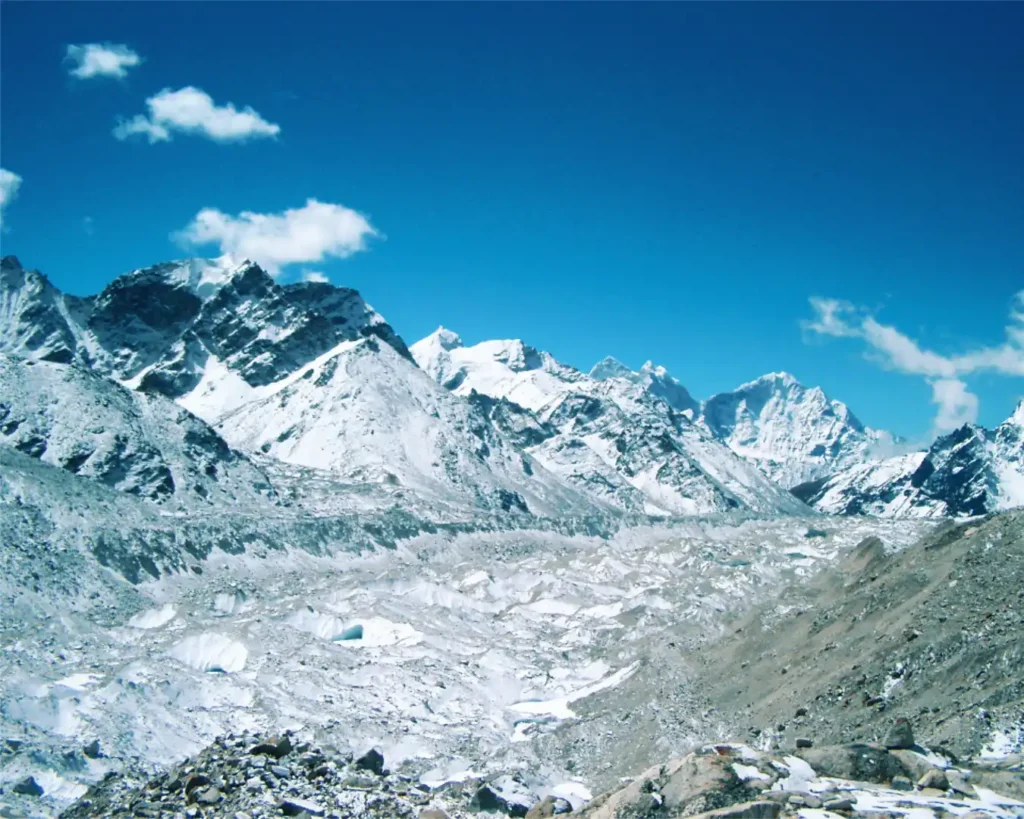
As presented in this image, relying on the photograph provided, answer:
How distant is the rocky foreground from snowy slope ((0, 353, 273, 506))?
103932 mm

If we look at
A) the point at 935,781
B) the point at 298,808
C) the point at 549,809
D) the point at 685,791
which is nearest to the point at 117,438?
the point at 298,808

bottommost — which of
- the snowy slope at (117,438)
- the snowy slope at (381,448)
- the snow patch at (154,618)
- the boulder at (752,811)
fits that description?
the boulder at (752,811)

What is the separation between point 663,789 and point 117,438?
121873 mm

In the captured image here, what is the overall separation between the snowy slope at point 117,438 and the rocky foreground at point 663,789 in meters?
104

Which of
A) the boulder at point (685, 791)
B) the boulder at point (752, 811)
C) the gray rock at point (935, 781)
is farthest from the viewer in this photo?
the gray rock at point (935, 781)

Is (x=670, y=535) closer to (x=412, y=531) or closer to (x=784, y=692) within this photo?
(x=412, y=531)

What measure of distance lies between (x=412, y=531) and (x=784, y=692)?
91.6 meters

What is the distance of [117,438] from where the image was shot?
417 feet

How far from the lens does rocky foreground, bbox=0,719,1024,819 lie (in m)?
17.8

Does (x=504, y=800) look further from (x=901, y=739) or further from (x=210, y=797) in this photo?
(x=901, y=739)

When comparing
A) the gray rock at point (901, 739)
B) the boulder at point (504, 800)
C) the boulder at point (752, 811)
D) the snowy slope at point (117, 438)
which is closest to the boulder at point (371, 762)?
the boulder at point (504, 800)

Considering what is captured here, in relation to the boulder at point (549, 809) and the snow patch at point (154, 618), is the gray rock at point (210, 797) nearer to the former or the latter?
the boulder at point (549, 809)

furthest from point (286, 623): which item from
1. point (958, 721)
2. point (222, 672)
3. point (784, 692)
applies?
point (958, 721)

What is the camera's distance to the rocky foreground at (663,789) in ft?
58.2
